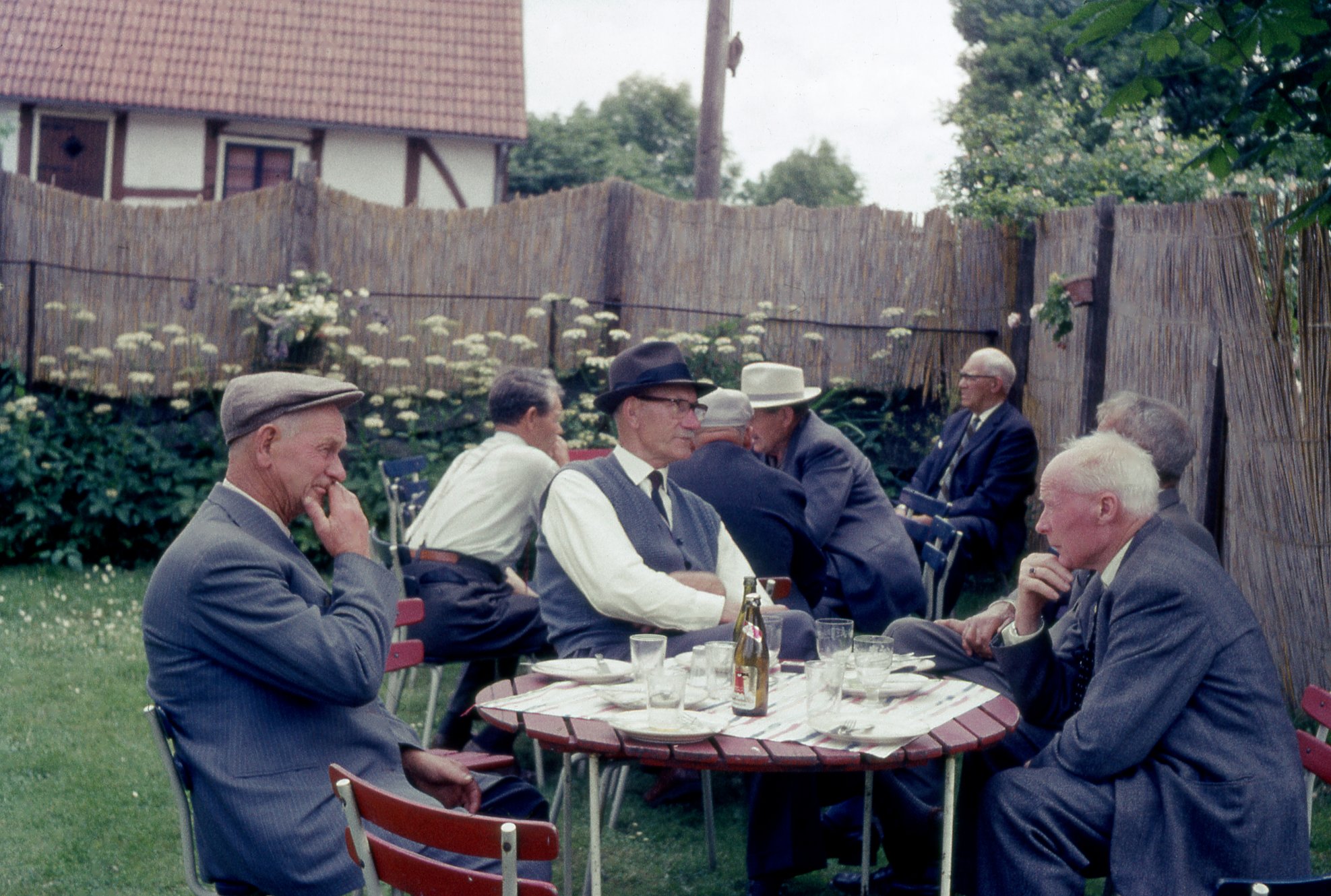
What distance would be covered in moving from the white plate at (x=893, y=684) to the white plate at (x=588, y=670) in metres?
0.51

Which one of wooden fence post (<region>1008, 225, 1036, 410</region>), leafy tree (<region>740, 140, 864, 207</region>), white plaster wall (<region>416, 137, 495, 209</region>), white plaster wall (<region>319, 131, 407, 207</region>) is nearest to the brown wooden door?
white plaster wall (<region>319, 131, 407, 207</region>)

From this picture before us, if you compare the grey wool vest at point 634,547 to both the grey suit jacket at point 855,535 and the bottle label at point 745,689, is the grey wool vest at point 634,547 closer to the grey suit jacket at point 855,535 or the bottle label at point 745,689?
the bottle label at point 745,689

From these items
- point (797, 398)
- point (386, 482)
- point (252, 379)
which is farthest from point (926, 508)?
point (252, 379)

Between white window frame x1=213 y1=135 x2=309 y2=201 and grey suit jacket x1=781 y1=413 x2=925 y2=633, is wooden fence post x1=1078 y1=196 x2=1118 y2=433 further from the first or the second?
white window frame x1=213 y1=135 x2=309 y2=201

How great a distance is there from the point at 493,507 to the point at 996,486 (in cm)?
309

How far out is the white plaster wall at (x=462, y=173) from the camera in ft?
60.5

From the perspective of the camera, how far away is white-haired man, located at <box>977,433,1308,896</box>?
2.82 metres

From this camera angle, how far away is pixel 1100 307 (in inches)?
284

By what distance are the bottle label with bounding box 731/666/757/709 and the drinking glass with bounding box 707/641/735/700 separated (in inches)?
2.0

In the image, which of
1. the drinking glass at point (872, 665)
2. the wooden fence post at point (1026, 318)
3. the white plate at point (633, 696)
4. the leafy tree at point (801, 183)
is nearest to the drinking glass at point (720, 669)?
the white plate at point (633, 696)

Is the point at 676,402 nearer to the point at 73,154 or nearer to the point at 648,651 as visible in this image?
the point at 648,651

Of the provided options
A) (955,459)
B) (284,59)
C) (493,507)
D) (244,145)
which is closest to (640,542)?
(493,507)

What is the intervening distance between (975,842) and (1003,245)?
267 inches

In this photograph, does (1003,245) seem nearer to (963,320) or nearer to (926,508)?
(963,320)
